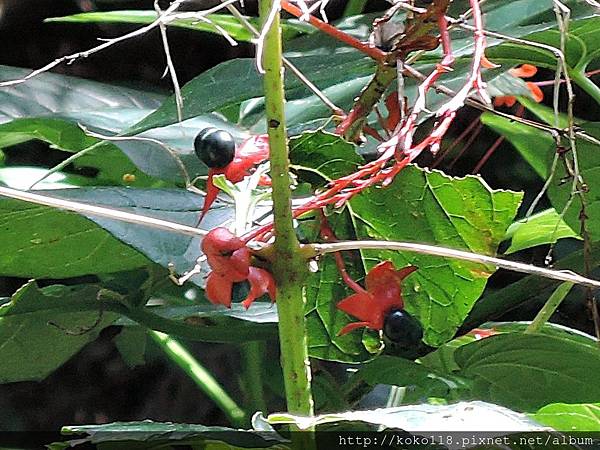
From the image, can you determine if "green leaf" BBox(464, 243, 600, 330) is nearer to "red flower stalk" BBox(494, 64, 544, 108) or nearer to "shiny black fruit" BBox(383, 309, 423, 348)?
"shiny black fruit" BBox(383, 309, 423, 348)

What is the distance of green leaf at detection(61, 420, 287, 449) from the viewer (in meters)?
0.28

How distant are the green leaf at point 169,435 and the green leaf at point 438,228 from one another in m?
0.13

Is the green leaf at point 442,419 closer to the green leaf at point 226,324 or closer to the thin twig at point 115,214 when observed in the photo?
the thin twig at point 115,214

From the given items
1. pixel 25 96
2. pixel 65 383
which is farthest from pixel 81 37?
pixel 25 96

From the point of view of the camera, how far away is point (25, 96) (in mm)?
699

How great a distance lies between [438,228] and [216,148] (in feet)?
0.35

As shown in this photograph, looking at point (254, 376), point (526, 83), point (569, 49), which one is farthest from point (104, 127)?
point (526, 83)

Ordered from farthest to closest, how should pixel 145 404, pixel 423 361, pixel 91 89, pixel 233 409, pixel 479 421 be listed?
pixel 145 404
pixel 91 89
pixel 233 409
pixel 423 361
pixel 479 421

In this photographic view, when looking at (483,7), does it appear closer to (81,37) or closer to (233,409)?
(233,409)

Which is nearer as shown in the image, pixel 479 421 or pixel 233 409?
pixel 479 421

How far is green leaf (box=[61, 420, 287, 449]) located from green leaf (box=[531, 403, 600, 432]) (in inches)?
5.2

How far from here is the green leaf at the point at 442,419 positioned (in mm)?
240

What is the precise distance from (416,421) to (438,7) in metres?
0.15

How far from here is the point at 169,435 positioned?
0.29 m
